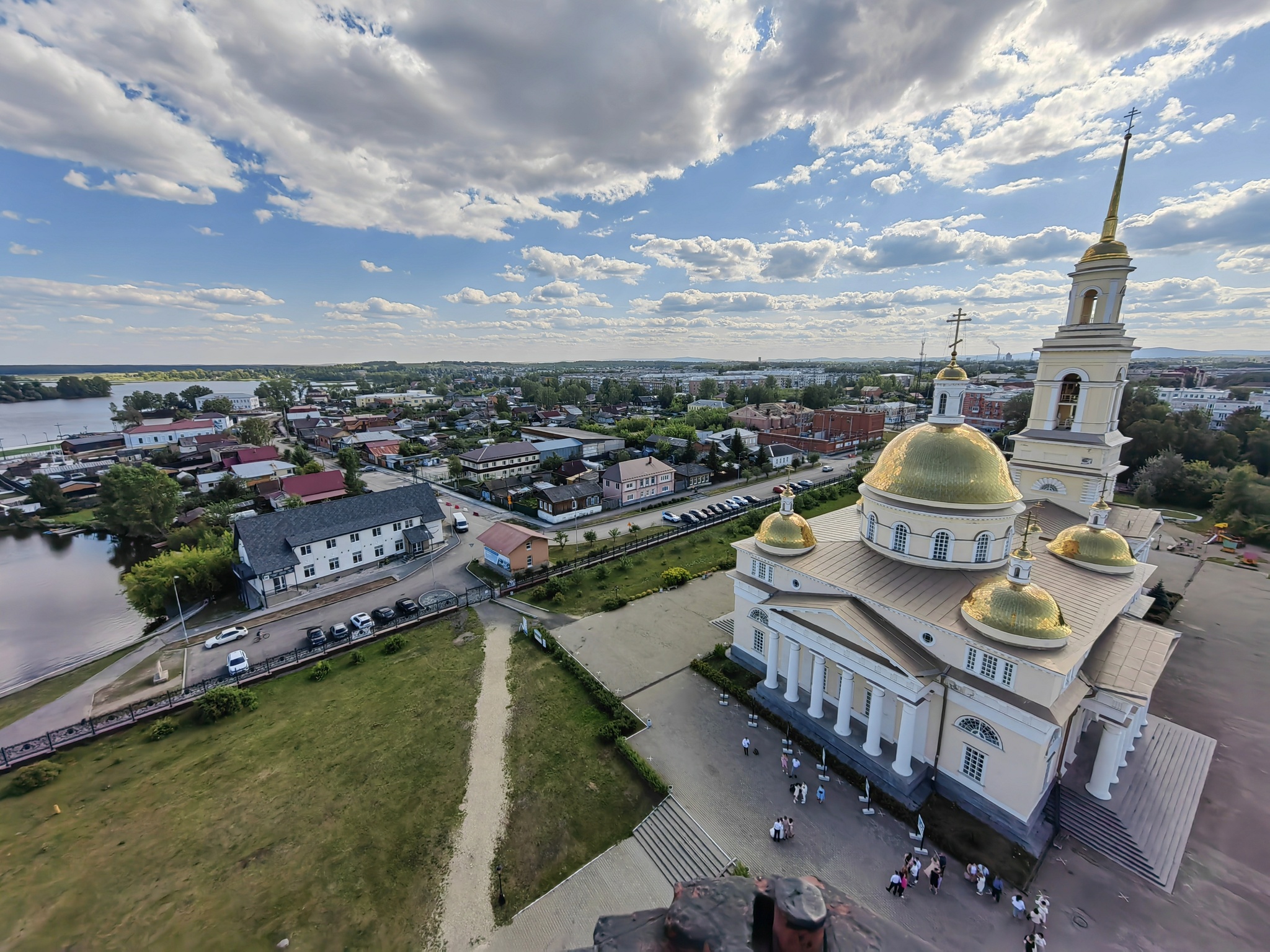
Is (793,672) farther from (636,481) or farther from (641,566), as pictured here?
(636,481)

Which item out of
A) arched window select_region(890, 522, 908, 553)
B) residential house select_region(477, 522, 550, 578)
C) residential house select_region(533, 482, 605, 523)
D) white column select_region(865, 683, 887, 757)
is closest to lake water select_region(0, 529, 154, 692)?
residential house select_region(477, 522, 550, 578)

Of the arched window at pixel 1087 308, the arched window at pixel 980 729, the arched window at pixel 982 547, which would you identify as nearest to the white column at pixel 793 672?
the arched window at pixel 980 729

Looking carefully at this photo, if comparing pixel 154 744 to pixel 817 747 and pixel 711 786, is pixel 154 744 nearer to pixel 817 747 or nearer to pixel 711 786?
pixel 711 786

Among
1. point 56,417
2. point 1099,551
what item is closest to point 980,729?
point 1099,551

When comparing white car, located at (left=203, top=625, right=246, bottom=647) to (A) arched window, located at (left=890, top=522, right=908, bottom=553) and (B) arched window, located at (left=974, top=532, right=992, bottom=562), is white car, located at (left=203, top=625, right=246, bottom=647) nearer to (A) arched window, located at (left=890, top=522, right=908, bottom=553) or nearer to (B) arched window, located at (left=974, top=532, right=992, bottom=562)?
(A) arched window, located at (left=890, top=522, right=908, bottom=553)

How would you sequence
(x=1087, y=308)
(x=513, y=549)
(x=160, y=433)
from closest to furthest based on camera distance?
(x=1087, y=308)
(x=513, y=549)
(x=160, y=433)

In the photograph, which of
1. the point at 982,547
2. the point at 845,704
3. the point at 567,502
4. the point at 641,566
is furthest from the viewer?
the point at 567,502

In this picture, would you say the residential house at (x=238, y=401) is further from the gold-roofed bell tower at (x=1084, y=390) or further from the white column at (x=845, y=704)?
the gold-roofed bell tower at (x=1084, y=390)
